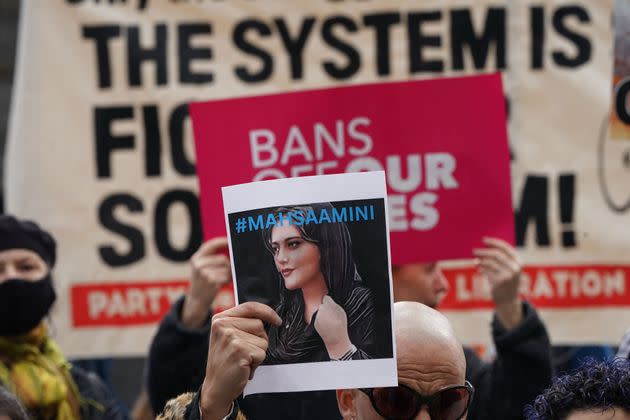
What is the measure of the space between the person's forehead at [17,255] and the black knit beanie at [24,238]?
10 mm

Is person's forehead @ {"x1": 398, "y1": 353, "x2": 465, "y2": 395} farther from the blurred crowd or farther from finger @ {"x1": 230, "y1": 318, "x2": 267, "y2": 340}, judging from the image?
finger @ {"x1": 230, "y1": 318, "x2": 267, "y2": 340}

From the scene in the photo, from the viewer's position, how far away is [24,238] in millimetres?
3959

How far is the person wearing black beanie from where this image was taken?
12.4ft

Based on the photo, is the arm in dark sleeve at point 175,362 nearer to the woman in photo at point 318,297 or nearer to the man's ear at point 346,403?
the man's ear at point 346,403

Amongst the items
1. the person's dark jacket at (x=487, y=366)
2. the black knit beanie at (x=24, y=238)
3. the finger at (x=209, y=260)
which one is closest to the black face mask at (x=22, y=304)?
the black knit beanie at (x=24, y=238)

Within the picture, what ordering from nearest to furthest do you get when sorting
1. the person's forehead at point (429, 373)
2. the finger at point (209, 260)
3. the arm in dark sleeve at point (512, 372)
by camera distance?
1. the person's forehead at point (429, 373)
2. the arm in dark sleeve at point (512, 372)
3. the finger at point (209, 260)

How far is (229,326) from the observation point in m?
2.26

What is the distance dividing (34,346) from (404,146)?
1332mm

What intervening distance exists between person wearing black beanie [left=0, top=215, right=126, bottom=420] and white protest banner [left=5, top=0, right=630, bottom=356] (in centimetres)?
78

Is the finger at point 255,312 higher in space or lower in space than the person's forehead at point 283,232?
lower

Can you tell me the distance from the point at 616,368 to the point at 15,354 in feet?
7.08

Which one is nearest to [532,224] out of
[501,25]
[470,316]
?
[470,316]

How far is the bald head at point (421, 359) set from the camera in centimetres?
241

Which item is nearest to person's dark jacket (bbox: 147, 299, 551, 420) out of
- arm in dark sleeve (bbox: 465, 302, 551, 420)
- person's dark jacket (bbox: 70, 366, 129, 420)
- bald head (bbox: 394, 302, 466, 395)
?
arm in dark sleeve (bbox: 465, 302, 551, 420)
